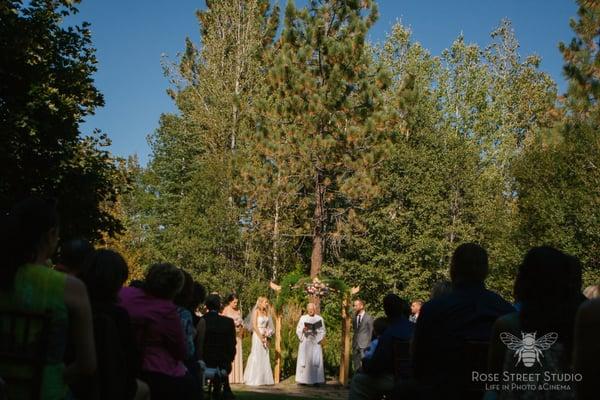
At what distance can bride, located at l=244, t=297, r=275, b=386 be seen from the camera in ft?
58.8

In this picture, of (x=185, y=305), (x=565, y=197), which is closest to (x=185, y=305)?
(x=185, y=305)

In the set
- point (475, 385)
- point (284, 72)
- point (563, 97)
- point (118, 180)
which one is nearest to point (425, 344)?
point (475, 385)

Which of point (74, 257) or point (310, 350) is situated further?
point (310, 350)

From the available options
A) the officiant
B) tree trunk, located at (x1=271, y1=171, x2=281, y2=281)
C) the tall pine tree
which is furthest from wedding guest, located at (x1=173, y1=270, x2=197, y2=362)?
tree trunk, located at (x1=271, y1=171, x2=281, y2=281)

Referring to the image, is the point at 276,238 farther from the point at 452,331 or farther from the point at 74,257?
the point at 74,257

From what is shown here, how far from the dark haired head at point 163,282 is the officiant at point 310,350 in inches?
530

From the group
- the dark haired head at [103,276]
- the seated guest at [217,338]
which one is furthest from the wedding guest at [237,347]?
the dark haired head at [103,276]

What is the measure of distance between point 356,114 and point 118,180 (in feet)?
35.3

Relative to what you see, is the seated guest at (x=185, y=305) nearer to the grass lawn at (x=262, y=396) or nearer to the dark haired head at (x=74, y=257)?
the dark haired head at (x=74, y=257)

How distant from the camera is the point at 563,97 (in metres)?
14.4

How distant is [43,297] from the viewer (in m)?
3.00

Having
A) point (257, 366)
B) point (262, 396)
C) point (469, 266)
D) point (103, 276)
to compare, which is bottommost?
point (262, 396)

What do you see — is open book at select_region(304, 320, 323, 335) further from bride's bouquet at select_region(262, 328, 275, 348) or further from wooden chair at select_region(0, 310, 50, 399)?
wooden chair at select_region(0, 310, 50, 399)

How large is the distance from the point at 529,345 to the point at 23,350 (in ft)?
7.38
